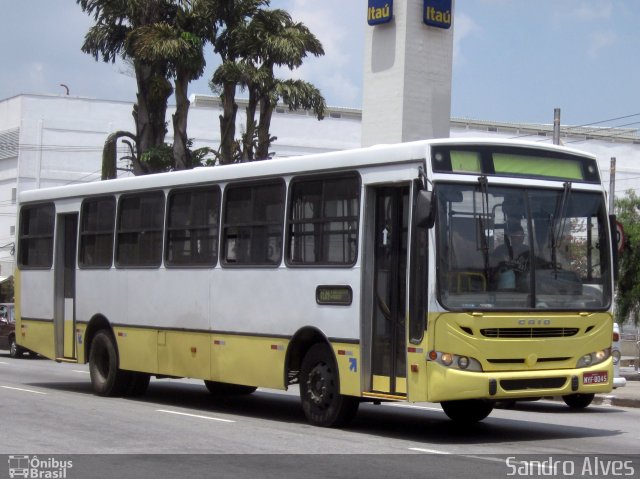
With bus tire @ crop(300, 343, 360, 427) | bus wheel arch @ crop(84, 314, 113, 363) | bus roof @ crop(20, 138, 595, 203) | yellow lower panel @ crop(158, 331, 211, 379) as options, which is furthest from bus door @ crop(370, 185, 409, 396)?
bus wheel arch @ crop(84, 314, 113, 363)

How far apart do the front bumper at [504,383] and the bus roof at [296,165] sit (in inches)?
93.8

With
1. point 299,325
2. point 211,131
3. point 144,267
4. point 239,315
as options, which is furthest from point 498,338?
point 211,131

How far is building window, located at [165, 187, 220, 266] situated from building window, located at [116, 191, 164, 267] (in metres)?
0.32

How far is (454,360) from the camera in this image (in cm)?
1252

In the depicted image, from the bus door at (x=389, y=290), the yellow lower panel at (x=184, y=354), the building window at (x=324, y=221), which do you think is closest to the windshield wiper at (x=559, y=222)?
the bus door at (x=389, y=290)

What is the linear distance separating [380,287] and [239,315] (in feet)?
9.17

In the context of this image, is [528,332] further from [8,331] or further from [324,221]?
[8,331]

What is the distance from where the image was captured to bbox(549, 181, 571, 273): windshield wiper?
43.3 ft

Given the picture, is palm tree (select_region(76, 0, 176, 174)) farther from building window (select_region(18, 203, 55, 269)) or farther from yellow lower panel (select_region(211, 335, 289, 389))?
yellow lower panel (select_region(211, 335, 289, 389))

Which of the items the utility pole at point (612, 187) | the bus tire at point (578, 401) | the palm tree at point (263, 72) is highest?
the palm tree at point (263, 72)

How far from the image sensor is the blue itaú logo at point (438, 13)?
35781mm

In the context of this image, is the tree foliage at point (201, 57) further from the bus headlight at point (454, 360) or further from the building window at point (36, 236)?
the bus headlight at point (454, 360)

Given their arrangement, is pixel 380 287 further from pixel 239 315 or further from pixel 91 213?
pixel 91 213

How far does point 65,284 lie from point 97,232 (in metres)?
1.47
